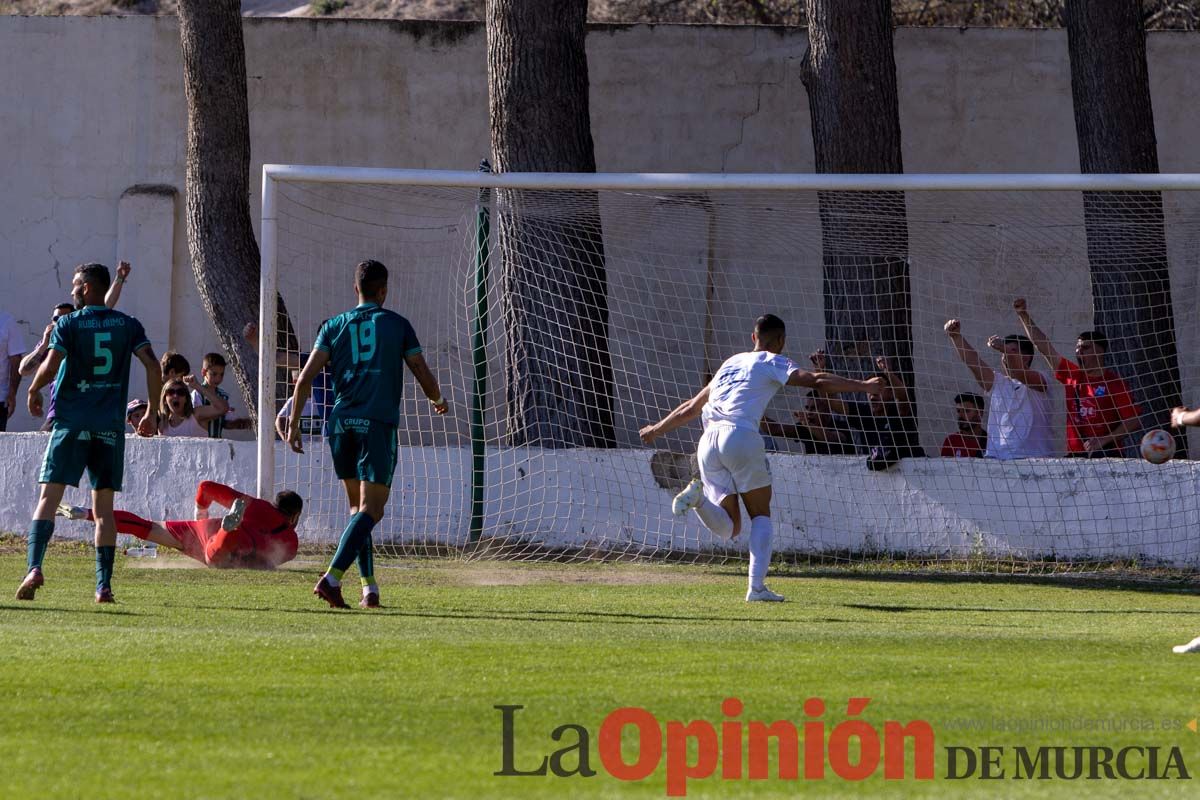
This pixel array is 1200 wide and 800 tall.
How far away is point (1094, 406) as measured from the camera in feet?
41.7

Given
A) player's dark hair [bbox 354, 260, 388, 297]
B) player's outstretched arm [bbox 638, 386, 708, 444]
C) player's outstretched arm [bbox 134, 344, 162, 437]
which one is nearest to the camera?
player's dark hair [bbox 354, 260, 388, 297]

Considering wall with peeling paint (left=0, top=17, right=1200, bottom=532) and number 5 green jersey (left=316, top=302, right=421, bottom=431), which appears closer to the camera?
number 5 green jersey (left=316, top=302, right=421, bottom=431)

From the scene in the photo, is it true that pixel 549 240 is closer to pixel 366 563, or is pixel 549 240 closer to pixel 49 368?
pixel 366 563

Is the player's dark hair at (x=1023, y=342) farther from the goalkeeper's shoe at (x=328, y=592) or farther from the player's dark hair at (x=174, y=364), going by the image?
the player's dark hair at (x=174, y=364)

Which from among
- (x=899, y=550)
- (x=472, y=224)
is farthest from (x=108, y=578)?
(x=899, y=550)

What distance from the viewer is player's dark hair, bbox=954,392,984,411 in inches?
522

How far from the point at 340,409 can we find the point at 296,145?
9315 mm

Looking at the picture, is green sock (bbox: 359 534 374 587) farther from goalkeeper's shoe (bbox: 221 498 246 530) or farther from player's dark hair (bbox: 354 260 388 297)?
goalkeeper's shoe (bbox: 221 498 246 530)

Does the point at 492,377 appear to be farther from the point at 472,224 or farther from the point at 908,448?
the point at 908,448

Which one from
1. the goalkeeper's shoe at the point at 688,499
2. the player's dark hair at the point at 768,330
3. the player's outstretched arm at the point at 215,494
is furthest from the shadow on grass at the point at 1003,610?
the player's outstretched arm at the point at 215,494

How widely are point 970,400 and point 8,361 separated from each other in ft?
31.0

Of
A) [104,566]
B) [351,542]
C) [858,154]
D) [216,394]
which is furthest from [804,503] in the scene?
[104,566]

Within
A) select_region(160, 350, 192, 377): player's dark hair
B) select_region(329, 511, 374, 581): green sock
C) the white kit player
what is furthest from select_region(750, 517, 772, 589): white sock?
select_region(160, 350, 192, 377): player's dark hair

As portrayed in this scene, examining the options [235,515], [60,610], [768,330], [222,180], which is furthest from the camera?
[222,180]
